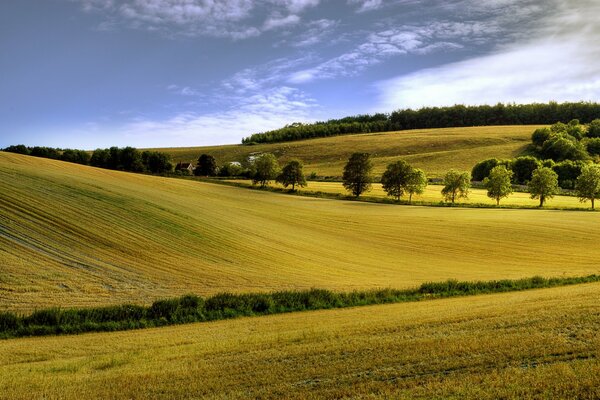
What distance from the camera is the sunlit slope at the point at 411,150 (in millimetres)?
122500

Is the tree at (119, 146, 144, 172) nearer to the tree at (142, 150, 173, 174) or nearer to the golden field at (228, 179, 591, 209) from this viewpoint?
the tree at (142, 150, 173, 174)

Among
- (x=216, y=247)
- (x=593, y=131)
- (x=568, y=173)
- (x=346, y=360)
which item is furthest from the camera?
(x=593, y=131)

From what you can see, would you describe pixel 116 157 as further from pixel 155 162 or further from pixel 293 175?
pixel 293 175

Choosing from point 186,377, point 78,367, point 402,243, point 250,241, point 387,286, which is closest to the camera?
point 186,377

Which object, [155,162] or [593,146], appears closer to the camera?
[155,162]

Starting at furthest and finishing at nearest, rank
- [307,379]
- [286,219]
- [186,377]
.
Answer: [286,219]
[186,377]
[307,379]

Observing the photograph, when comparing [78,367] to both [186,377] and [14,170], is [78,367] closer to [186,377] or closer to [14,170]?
[186,377]

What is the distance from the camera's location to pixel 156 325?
1747 cm

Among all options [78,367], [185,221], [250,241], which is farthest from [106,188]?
[78,367]

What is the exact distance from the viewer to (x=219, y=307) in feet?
63.1

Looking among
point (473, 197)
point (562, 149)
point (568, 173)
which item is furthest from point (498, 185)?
point (562, 149)

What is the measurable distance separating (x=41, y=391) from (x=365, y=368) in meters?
6.73

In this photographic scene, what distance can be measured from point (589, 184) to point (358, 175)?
36.2 m

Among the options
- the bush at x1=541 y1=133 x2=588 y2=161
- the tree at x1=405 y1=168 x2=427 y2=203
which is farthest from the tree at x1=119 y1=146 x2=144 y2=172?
the bush at x1=541 y1=133 x2=588 y2=161
